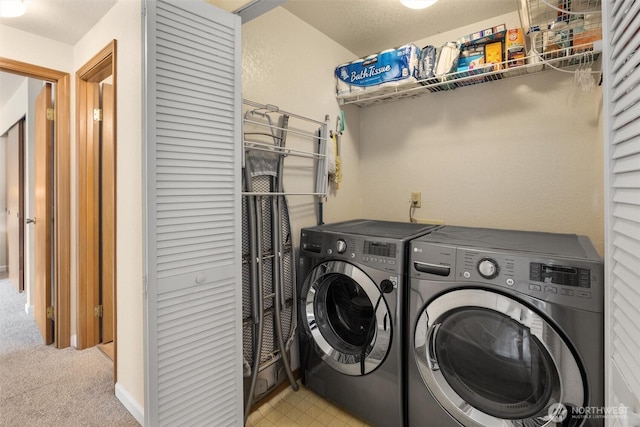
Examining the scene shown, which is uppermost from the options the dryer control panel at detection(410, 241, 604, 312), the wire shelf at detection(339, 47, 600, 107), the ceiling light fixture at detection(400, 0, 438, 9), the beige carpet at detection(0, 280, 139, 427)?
the ceiling light fixture at detection(400, 0, 438, 9)

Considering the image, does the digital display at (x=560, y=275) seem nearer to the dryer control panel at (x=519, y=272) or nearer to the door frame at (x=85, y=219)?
the dryer control panel at (x=519, y=272)

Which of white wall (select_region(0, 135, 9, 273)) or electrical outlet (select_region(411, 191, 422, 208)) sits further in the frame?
white wall (select_region(0, 135, 9, 273))

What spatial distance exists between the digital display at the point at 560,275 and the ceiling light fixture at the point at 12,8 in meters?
2.79

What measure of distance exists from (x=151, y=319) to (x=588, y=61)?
2568 mm

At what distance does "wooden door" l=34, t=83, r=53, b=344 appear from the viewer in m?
2.32

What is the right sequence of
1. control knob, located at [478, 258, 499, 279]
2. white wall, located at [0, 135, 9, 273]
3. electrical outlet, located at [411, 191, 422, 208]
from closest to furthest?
control knob, located at [478, 258, 499, 279] < electrical outlet, located at [411, 191, 422, 208] < white wall, located at [0, 135, 9, 273]

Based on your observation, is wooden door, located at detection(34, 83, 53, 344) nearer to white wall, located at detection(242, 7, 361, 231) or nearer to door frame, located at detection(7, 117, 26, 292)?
door frame, located at detection(7, 117, 26, 292)

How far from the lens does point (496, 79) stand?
2051 millimetres

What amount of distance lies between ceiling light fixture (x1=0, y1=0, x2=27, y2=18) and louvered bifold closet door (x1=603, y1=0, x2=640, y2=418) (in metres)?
2.56

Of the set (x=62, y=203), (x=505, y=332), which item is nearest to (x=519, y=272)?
(x=505, y=332)

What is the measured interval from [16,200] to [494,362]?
206 inches

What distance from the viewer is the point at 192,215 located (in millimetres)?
1263

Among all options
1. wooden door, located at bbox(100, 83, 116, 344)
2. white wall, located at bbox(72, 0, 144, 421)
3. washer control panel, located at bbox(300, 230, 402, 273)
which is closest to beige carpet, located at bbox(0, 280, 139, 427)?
white wall, located at bbox(72, 0, 144, 421)

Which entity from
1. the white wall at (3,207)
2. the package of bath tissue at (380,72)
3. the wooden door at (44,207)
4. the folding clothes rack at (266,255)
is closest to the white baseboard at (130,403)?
the folding clothes rack at (266,255)
